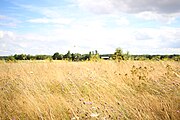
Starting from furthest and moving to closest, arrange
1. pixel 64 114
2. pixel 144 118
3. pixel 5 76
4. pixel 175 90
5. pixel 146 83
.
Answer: pixel 5 76
pixel 146 83
pixel 175 90
pixel 64 114
pixel 144 118

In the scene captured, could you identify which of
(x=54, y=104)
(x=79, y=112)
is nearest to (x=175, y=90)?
(x=79, y=112)

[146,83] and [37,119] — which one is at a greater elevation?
A: [146,83]

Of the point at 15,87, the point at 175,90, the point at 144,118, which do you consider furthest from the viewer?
the point at 15,87

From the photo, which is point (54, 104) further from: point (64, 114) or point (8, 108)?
point (8, 108)

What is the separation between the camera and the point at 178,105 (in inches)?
109

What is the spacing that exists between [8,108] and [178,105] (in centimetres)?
269

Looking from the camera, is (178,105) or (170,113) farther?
(178,105)

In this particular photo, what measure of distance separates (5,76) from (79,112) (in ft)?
13.0

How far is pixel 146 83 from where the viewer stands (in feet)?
13.0

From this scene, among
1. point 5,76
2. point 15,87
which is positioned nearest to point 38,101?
point 15,87

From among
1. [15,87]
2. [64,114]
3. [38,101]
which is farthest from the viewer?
[15,87]

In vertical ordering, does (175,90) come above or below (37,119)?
above

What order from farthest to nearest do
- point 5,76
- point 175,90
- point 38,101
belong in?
point 5,76 → point 38,101 → point 175,90

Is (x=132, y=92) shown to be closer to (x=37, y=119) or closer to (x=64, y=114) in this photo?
(x=64, y=114)
